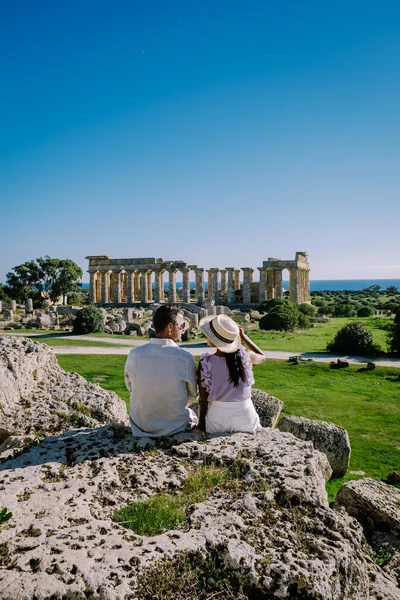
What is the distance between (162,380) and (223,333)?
2.87 ft

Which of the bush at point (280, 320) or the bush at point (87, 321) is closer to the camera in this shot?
the bush at point (87, 321)

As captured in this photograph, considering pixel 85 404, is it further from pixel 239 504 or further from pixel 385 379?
pixel 385 379

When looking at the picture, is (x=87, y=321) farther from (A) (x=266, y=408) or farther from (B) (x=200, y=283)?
(B) (x=200, y=283)

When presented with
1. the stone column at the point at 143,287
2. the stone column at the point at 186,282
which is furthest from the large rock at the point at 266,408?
the stone column at the point at 143,287

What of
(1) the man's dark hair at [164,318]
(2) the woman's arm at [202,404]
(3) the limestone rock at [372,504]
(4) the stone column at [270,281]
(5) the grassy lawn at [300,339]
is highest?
(4) the stone column at [270,281]

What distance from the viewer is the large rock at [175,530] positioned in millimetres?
3012

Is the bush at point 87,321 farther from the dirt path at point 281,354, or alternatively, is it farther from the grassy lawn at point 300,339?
the grassy lawn at point 300,339

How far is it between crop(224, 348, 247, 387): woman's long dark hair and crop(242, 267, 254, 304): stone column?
45.1 m

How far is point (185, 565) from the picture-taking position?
123 inches

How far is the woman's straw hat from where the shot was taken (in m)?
5.38

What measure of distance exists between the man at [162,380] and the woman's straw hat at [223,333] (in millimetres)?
335

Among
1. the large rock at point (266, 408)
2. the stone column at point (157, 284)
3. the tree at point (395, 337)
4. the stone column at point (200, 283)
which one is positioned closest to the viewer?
the large rock at point (266, 408)

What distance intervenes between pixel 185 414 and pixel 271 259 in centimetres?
4603

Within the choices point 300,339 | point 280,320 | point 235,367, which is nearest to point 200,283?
point 280,320
